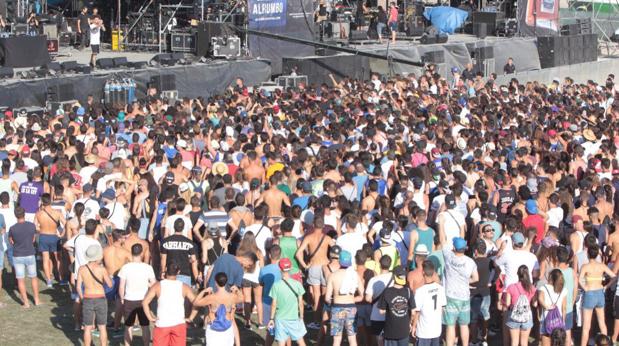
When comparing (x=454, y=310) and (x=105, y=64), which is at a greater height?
(x=105, y=64)

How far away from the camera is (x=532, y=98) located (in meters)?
23.3

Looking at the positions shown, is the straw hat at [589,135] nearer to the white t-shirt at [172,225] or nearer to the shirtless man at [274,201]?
the shirtless man at [274,201]

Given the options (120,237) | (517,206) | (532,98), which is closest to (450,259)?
(517,206)

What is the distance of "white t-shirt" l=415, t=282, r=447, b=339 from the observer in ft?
36.2

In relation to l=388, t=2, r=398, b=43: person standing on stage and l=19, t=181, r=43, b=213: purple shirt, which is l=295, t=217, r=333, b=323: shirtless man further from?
l=388, t=2, r=398, b=43: person standing on stage

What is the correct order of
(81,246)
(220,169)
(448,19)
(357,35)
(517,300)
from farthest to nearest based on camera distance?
(448,19), (357,35), (220,169), (81,246), (517,300)

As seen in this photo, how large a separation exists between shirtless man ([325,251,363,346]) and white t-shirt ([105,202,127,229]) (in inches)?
130

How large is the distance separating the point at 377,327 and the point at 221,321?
1.62 metres

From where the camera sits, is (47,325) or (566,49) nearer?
(47,325)

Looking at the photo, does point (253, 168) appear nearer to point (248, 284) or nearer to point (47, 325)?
point (248, 284)

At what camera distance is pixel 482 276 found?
39.6 feet

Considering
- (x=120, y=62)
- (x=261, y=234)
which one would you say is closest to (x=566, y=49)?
(x=120, y=62)

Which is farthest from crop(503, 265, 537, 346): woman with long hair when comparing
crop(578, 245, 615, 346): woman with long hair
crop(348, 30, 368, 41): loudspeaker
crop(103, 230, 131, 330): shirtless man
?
crop(348, 30, 368, 41): loudspeaker

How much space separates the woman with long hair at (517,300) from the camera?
11.6m
